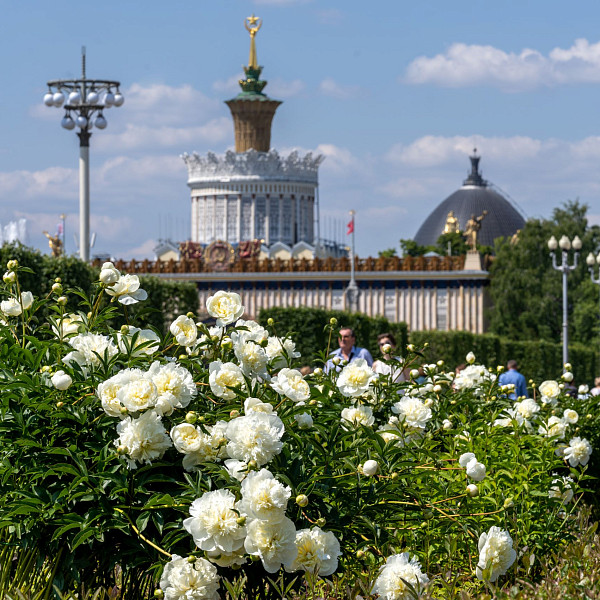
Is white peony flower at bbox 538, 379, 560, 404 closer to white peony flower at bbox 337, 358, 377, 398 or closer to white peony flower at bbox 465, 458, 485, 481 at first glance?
white peony flower at bbox 337, 358, 377, 398

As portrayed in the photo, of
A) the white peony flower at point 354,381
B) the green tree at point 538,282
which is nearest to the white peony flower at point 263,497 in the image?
the white peony flower at point 354,381

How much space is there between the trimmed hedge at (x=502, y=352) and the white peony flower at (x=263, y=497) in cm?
4210

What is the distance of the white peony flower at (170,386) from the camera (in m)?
5.04

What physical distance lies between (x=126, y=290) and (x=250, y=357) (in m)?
0.82

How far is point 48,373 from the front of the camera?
5.39 meters

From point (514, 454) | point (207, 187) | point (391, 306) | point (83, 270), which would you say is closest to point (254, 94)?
point (207, 187)

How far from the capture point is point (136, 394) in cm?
492

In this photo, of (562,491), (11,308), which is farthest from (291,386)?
(562,491)

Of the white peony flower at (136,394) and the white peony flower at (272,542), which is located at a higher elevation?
the white peony flower at (136,394)

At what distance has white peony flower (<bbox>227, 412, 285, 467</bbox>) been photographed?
4805 millimetres

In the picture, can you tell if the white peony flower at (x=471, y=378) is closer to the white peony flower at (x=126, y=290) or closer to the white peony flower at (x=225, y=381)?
the white peony flower at (x=126, y=290)

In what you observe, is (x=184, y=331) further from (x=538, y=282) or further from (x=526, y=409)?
(x=538, y=282)

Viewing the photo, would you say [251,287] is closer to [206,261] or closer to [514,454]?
[206,261]

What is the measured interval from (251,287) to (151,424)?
61.7 m
